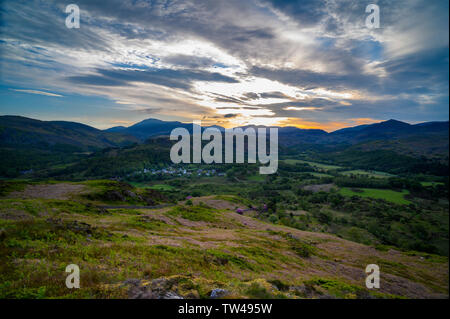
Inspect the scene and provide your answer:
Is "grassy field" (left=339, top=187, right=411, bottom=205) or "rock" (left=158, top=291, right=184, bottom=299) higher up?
"rock" (left=158, top=291, right=184, bottom=299)

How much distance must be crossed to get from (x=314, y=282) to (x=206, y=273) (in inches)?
414

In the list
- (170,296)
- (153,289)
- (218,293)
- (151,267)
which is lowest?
(151,267)

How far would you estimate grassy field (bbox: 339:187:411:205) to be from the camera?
111 m

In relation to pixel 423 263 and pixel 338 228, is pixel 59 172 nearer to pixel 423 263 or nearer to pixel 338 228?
pixel 338 228

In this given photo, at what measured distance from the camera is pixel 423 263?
40156 mm

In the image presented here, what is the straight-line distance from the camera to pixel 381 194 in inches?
4811

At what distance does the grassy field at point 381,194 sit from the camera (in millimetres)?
110887
